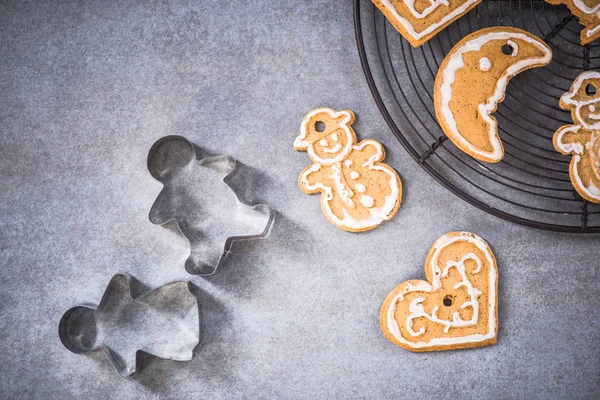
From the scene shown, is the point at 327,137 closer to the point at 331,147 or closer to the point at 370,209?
the point at 331,147

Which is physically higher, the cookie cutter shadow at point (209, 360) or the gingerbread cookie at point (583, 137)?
the gingerbread cookie at point (583, 137)

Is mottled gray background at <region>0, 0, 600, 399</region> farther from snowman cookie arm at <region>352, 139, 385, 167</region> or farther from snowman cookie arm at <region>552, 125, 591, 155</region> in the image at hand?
snowman cookie arm at <region>552, 125, 591, 155</region>

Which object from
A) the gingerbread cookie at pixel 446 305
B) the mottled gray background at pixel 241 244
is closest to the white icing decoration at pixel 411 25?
the mottled gray background at pixel 241 244

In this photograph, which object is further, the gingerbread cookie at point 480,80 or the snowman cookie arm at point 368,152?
the snowman cookie arm at point 368,152

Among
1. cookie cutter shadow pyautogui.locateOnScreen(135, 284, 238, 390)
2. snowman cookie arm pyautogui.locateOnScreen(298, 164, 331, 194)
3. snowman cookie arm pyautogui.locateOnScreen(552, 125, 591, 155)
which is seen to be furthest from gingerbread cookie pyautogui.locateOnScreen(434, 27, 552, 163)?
cookie cutter shadow pyautogui.locateOnScreen(135, 284, 238, 390)

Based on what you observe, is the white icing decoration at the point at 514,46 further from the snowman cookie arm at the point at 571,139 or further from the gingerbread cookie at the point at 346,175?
the gingerbread cookie at the point at 346,175

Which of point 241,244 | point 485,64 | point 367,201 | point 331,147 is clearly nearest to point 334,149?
point 331,147
